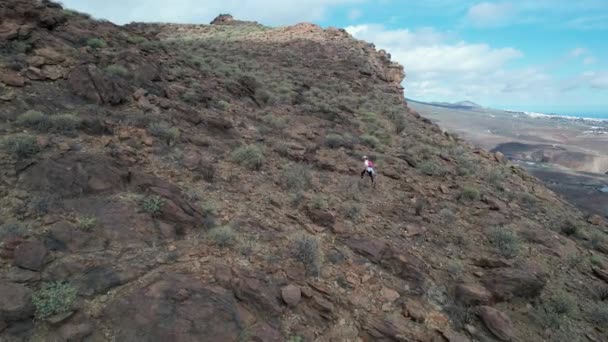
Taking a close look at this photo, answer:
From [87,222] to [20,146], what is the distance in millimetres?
2773

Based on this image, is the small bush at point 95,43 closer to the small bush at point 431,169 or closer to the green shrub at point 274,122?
the green shrub at point 274,122

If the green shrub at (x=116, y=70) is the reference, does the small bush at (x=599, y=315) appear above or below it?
below

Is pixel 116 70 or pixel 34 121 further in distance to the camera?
pixel 116 70

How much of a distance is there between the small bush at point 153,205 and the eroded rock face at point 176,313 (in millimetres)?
1843

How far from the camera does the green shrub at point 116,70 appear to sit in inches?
512

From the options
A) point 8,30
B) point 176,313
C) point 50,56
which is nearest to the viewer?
point 176,313

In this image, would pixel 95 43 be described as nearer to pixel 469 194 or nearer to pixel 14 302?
pixel 14 302

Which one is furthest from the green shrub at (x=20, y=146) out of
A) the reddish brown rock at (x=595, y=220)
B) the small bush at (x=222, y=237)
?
the reddish brown rock at (x=595, y=220)

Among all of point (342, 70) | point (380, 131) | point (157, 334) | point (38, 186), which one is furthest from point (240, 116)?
→ point (342, 70)

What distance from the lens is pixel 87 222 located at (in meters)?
7.01

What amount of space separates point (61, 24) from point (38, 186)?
10.8m

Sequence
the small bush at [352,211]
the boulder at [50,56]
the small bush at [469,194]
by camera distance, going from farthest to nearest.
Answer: the small bush at [469,194]
the boulder at [50,56]
the small bush at [352,211]

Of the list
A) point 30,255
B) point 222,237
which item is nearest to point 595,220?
point 222,237

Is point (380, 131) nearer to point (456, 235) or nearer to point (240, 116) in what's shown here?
point (240, 116)
